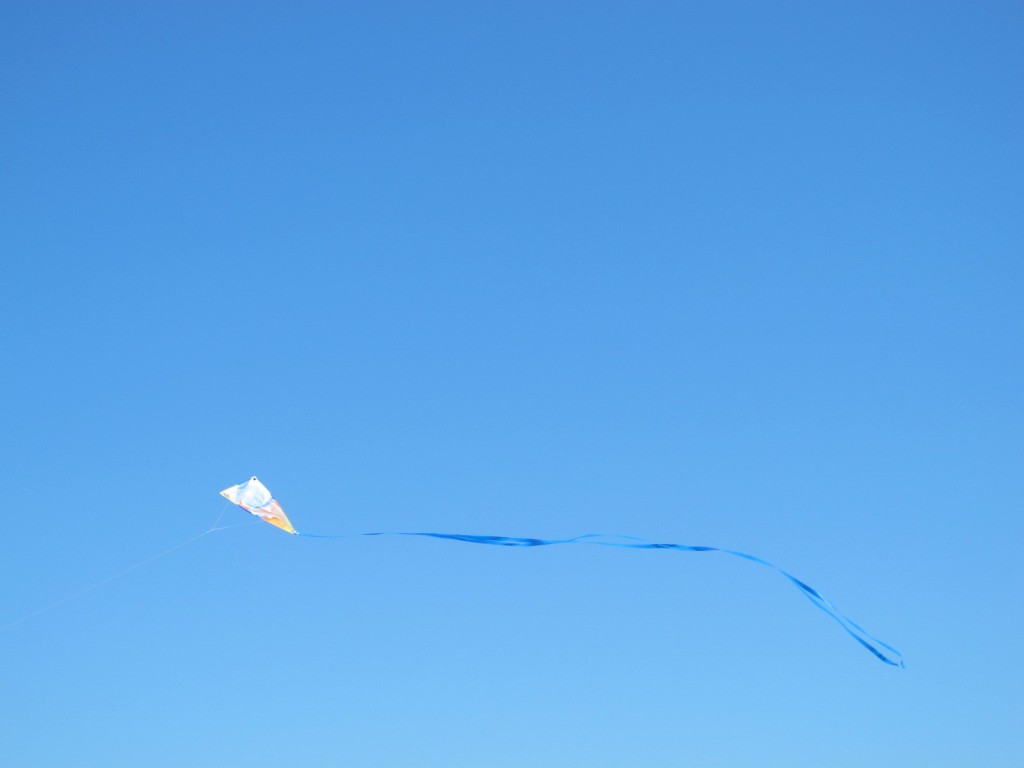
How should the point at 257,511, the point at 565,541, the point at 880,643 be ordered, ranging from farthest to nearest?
1. the point at 257,511
2. the point at 565,541
3. the point at 880,643

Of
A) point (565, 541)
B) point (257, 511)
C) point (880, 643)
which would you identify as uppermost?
point (257, 511)

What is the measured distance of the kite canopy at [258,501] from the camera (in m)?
13.3

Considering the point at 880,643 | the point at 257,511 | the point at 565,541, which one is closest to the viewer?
the point at 880,643

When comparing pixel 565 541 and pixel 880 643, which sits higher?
pixel 565 541

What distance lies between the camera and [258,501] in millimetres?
13523

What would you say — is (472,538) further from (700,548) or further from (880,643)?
(880,643)

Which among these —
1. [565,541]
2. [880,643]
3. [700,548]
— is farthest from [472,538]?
[880,643]

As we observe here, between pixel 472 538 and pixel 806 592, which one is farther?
pixel 472 538

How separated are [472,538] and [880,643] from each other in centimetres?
434

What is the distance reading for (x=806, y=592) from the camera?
1003 centimetres

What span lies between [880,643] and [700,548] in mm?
2001

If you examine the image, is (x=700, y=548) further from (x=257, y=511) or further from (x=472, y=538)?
(x=257, y=511)

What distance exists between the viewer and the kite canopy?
13.3 metres

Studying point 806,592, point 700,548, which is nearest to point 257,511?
point 700,548
